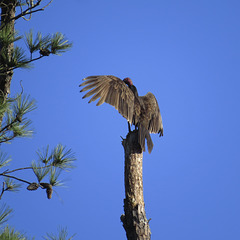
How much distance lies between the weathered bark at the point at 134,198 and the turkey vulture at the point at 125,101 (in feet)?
0.75

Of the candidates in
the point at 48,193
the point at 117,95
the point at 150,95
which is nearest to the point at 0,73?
the point at 48,193

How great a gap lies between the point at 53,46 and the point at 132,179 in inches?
57.1

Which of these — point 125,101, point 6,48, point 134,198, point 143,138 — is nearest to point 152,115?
point 125,101

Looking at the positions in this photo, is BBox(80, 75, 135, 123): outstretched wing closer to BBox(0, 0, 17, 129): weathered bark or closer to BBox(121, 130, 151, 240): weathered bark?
BBox(121, 130, 151, 240): weathered bark

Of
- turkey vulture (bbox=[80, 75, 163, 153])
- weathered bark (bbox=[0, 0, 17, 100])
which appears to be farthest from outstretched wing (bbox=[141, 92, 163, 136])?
weathered bark (bbox=[0, 0, 17, 100])

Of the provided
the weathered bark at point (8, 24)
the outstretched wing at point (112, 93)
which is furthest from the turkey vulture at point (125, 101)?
the weathered bark at point (8, 24)

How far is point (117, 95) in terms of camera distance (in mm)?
4363

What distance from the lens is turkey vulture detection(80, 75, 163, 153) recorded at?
4.25 m

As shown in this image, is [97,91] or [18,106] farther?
[97,91]

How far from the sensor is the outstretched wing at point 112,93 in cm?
427

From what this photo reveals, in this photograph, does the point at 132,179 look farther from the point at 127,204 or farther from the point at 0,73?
the point at 0,73

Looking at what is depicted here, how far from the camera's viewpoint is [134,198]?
3.62 m

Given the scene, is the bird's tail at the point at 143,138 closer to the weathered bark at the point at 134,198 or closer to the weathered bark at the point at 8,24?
the weathered bark at the point at 134,198

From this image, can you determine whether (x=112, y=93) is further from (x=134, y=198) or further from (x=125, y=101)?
(x=134, y=198)
